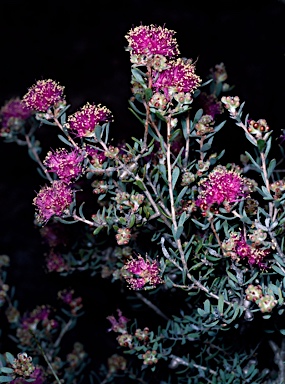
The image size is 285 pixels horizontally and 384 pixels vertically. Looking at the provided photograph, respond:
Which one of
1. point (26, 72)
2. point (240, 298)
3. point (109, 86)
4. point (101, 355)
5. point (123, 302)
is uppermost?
point (26, 72)

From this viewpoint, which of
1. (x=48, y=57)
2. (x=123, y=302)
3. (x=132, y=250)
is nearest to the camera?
(x=132, y=250)

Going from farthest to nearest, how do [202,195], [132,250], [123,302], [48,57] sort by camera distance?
[48,57], [123,302], [132,250], [202,195]

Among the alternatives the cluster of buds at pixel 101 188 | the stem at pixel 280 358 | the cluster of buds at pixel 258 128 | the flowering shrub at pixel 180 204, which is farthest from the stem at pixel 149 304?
the cluster of buds at pixel 258 128

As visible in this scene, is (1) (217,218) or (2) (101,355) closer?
(1) (217,218)

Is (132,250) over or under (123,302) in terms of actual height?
over

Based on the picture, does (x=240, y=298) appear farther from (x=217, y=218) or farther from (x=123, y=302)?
(x=123, y=302)

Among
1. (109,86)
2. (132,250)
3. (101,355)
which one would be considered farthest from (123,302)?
(109,86)
